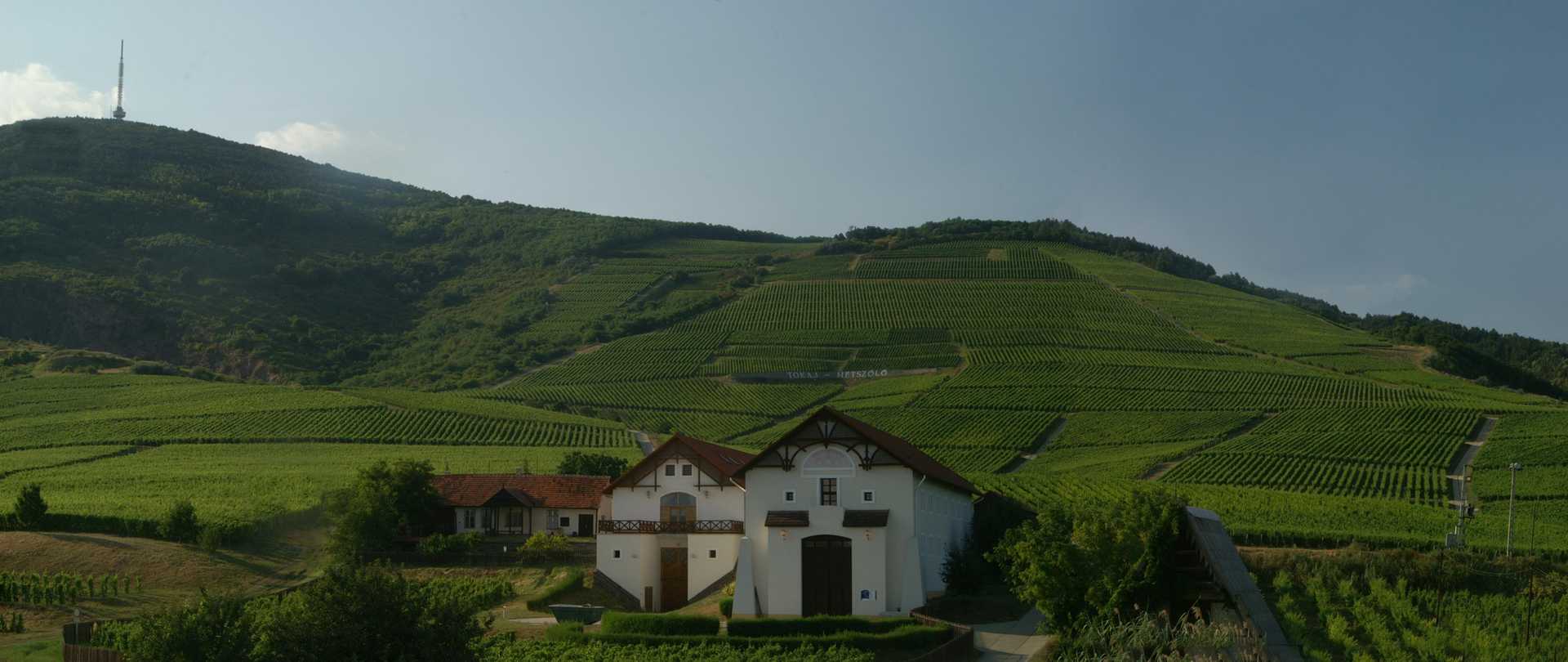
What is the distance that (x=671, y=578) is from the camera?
4606cm

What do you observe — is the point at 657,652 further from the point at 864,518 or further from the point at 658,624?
the point at 864,518

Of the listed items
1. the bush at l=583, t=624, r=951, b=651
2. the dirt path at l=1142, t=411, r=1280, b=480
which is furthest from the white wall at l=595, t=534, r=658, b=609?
the dirt path at l=1142, t=411, r=1280, b=480

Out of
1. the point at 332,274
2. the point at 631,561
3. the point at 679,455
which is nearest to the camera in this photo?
the point at 631,561

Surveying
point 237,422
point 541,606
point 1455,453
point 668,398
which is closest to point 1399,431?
point 1455,453

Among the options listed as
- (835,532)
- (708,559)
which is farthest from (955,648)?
(708,559)

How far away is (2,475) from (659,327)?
2636 inches

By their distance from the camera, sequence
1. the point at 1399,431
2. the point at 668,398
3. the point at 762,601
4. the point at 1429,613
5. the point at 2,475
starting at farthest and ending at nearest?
the point at 668,398 → the point at 1399,431 → the point at 2,475 → the point at 762,601 → the point at 1429,613

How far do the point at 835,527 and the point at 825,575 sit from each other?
141 cm

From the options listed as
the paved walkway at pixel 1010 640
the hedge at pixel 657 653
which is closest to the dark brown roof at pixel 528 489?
the hedge at pixel 657 653

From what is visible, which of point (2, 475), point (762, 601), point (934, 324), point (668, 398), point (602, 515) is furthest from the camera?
point (934, 324)

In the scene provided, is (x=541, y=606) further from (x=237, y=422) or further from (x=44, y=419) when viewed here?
(x=44, y=419)

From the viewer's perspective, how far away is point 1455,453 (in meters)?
75.7

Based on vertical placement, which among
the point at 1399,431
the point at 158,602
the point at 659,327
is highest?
the point at 659,327

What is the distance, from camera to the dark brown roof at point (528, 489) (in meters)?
54.9
